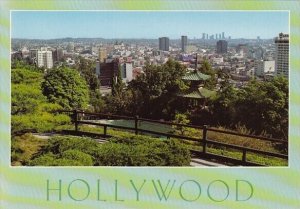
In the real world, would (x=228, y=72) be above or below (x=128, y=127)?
above

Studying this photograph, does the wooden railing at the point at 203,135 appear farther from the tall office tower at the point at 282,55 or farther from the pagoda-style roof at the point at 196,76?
the tall office tower at the point at 282,55

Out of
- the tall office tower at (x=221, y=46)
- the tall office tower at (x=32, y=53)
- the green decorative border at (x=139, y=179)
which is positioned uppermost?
the tall office tower at (x=221, y=46)

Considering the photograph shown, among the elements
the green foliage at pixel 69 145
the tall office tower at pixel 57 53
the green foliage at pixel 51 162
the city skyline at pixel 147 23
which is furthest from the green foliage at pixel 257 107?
the tall office tower at pixel 57 53

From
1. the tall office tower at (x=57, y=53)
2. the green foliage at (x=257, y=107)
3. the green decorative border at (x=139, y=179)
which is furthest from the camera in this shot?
the tall office tower at (x=57, y=53)

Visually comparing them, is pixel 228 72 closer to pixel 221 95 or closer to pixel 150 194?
pixel 221 95

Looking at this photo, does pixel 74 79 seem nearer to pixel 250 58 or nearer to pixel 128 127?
pixel 128 127
